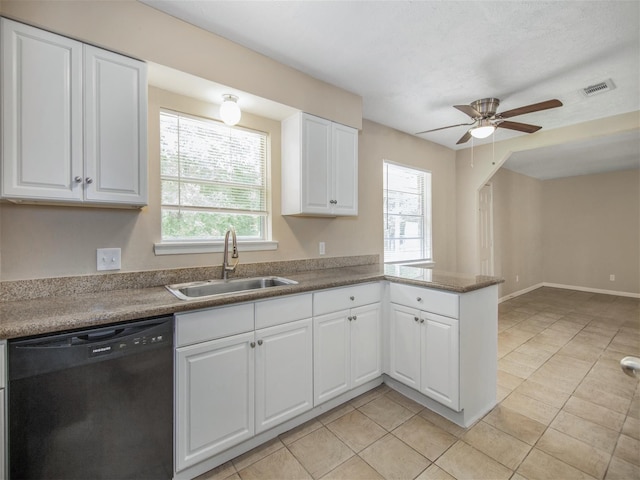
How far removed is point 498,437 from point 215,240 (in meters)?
2.33

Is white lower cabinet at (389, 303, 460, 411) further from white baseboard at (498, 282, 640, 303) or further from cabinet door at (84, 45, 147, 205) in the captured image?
white baseboard at (498, 282, 640, 303)

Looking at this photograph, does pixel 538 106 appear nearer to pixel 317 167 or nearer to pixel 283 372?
pixel 317 167

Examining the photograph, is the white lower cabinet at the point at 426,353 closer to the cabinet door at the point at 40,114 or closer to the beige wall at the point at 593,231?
the cabinet door at the point at 40,114

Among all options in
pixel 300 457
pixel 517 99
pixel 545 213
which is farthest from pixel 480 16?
pixel 545 213

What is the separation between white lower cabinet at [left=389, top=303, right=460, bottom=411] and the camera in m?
1.90

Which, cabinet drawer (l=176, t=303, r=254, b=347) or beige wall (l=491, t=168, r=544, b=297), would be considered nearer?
cabinet drawer (l=176, t=303, r=254, b=347)

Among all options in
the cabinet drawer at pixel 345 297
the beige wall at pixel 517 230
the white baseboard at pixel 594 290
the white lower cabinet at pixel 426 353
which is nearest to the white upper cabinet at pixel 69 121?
the cabinet drawer at pixel 345 297

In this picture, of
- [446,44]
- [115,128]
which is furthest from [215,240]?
[446,44]

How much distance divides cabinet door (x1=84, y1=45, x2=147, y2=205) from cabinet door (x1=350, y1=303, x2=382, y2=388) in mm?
1647

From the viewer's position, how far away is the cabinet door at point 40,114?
1307 mm

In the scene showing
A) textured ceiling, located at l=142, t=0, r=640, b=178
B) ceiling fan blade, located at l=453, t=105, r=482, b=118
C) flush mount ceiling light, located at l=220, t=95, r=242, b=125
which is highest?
textured ceiling, located at l=142, t=0, r=640, b=178

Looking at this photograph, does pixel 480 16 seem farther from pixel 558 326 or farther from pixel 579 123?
pixel 558 326

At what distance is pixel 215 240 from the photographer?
2189 millimetres

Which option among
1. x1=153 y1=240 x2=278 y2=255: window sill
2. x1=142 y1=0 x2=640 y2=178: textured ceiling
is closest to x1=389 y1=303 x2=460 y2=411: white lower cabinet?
x1=153 y1=240 x2=278 y2=255: window sill
